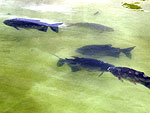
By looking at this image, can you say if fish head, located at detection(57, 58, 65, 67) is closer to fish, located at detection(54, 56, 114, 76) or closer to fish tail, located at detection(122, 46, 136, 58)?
fish, located at detection(54, 56, 114, 76)

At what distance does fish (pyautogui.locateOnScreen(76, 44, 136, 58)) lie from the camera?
11.4 feet

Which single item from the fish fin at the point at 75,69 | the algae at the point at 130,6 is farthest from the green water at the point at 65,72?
the algae at the point at 130,6

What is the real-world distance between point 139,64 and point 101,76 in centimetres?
69

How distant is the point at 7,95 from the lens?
99.4 inches

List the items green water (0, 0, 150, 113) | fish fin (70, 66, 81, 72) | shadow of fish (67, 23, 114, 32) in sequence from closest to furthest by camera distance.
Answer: green water (0, 0, 150, 113) → fish fin (70, 66, 81, 72) → shadow of fish (67, 23, 114, 32)

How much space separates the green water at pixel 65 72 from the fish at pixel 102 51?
9 cm

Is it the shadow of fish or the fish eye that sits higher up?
the shadow of fish

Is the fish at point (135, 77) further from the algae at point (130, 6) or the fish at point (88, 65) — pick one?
the algae at point (130, 6)

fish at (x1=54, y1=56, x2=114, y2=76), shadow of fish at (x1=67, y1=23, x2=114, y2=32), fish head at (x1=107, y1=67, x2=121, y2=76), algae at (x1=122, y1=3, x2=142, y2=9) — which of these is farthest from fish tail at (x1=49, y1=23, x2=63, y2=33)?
algae at (x1=122, y1=3, x2=142, y2=9)

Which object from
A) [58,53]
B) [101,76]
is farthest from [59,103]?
[58,53]

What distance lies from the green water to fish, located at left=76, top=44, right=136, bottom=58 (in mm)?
95

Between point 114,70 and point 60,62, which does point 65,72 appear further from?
point 114,70

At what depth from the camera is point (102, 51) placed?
3.54 m

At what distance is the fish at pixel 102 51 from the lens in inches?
137
